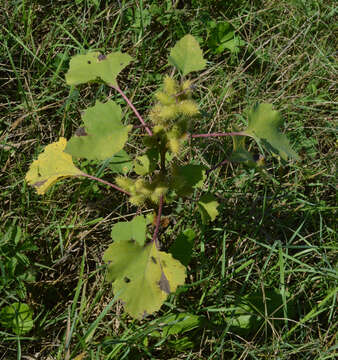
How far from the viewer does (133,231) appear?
5.26 ft

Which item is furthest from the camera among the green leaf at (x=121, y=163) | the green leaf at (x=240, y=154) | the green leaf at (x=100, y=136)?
the green leaf at (x=121, y=163)

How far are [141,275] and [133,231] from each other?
175mm

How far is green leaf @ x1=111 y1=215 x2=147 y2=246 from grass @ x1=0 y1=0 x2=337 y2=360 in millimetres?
256

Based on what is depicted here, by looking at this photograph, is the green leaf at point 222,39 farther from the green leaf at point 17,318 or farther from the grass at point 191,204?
the green leaf at point 17,318

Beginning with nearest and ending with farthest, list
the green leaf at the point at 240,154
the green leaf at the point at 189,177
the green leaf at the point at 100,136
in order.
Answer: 1. the green leaf at the point at 100,136
2. the green leaf at the point at 240,154
3. the green leaf at the point at 189,177

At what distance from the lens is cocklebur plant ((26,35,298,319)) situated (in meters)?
1.38

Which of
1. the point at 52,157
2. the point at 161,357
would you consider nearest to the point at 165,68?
the point at 52,157

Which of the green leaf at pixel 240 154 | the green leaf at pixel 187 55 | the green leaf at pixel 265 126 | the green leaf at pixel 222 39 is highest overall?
the green leaf at pixel 187 55

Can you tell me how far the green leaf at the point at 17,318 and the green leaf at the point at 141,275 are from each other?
20.0 inches

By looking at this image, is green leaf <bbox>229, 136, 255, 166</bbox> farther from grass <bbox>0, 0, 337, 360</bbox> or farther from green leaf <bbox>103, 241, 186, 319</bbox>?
green leaf <bbox>103, 241, 186, 319</bbox>

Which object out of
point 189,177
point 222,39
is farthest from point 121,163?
point 222,39

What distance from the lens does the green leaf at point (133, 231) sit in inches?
61.9

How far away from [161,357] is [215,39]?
175 centimetres

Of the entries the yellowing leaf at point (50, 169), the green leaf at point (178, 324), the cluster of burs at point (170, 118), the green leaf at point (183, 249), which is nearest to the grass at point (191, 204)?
the green leaf at point (178, 324)
